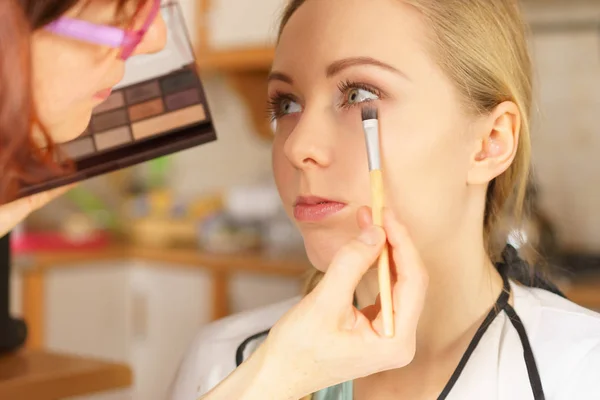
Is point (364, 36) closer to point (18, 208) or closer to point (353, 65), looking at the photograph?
point (353, 65)

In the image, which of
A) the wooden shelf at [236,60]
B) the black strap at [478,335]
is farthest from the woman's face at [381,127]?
the wooden shelf at [236,60]

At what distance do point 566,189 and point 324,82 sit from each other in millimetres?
1524

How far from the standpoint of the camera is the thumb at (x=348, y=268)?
614 mm

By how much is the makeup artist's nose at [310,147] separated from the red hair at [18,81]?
34cm

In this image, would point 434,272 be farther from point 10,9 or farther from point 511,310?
point 10,9

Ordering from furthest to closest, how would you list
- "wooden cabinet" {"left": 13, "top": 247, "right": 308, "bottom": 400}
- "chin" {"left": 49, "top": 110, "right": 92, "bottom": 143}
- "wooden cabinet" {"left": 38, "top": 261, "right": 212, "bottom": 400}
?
"wooden cabinet" {"left": 38, "top": 261, "right": 212, "bottom": 400} < "wooden cabinet" {"left": 13, "top": 247, "right": 308, "bottom": 400} < "chin" {"left": 49, "top": 110, "right": 92, "bottom": 143}

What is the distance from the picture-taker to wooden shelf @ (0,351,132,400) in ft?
2.76

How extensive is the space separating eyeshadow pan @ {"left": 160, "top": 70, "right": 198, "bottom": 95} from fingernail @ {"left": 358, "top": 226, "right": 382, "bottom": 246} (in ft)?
0.76

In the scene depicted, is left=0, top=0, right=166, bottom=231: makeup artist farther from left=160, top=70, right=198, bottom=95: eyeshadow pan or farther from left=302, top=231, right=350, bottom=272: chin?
left=302, top=231, right=350, bottom=272: chin

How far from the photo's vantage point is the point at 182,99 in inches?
29.0

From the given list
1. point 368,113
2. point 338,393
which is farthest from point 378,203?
point 338,393

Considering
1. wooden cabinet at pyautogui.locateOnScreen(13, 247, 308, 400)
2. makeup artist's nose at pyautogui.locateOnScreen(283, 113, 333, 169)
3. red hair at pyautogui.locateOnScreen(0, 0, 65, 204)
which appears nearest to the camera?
red hair at pyautogui.locateOnScreen(0, 0, 65, 204)

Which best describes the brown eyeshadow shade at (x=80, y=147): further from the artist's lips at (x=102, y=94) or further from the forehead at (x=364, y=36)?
the forehead at (x=364, y=36)

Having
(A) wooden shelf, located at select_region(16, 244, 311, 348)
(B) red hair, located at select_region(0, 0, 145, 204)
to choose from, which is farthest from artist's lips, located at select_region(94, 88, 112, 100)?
(A) wooden shelf, located at select_region(16, 244, 311, 348)
